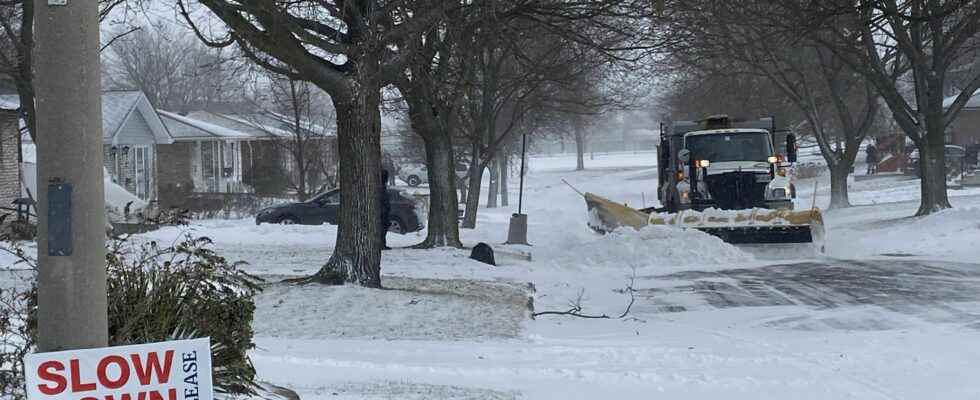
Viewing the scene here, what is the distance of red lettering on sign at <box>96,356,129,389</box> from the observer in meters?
4.45

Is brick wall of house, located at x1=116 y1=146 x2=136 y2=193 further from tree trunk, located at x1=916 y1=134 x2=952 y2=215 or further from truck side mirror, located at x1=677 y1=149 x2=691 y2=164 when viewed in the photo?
tree trunk, located at x1=916 y1=134 x2=952 y2=215

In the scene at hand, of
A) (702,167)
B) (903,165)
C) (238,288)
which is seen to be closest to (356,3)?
(238,288)

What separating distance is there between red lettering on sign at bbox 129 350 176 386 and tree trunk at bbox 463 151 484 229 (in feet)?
79.1

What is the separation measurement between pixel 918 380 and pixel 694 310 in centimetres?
504

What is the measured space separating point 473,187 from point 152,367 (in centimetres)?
2627

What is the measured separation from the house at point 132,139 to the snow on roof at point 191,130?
526cm

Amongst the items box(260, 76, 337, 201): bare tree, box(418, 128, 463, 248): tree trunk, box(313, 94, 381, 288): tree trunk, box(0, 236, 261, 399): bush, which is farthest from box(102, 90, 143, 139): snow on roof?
box(0, 236, 261, 399): bush

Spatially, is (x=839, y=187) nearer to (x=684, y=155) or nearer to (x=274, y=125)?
(x=684, y=155)

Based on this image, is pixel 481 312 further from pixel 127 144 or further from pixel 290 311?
pixel 127 144

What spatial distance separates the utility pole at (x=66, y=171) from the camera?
4449mm

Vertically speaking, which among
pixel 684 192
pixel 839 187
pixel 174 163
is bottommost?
pixel 839 187

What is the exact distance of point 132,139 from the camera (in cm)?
4066

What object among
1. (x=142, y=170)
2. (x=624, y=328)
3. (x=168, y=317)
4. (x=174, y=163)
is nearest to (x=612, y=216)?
(x=624, y=328)

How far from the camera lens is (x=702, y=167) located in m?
24.8
